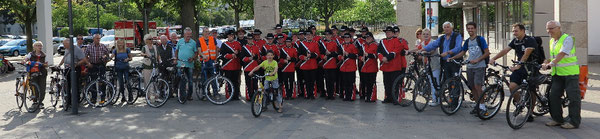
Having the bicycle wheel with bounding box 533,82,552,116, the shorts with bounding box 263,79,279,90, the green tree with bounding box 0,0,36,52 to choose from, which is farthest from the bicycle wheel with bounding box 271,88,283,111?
the green tree with bounding box 0,0,36,52

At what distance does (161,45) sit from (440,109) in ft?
19.4

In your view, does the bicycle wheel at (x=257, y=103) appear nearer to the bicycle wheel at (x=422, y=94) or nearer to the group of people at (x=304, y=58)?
the group of people at (x=304, y=58)

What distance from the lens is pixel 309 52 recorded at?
472 inches

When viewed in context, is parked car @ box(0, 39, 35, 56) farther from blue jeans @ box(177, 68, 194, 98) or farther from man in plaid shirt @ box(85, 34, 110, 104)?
blue jeans @ box(177, 68, 194, 98)

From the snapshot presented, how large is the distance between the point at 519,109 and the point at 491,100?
690mm

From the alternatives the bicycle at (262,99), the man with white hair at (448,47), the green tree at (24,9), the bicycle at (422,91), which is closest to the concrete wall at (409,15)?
the man with white hair at (448,47)

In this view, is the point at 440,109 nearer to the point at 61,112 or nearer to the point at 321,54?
the point at 321,54

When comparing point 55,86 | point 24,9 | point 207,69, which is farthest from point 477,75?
point 24,9

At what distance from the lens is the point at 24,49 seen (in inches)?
1556

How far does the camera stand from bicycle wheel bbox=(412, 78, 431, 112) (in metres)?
10.2

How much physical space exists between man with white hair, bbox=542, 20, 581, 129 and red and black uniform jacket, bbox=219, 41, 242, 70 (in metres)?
5.89

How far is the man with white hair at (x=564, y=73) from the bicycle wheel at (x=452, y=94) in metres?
1.64

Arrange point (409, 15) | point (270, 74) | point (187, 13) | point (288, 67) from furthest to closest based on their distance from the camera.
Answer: point (187, 13), point (409, 15), point (288, 67), point (270, 74)

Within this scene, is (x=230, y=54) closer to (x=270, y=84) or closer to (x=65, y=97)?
(x=270, y=84)
